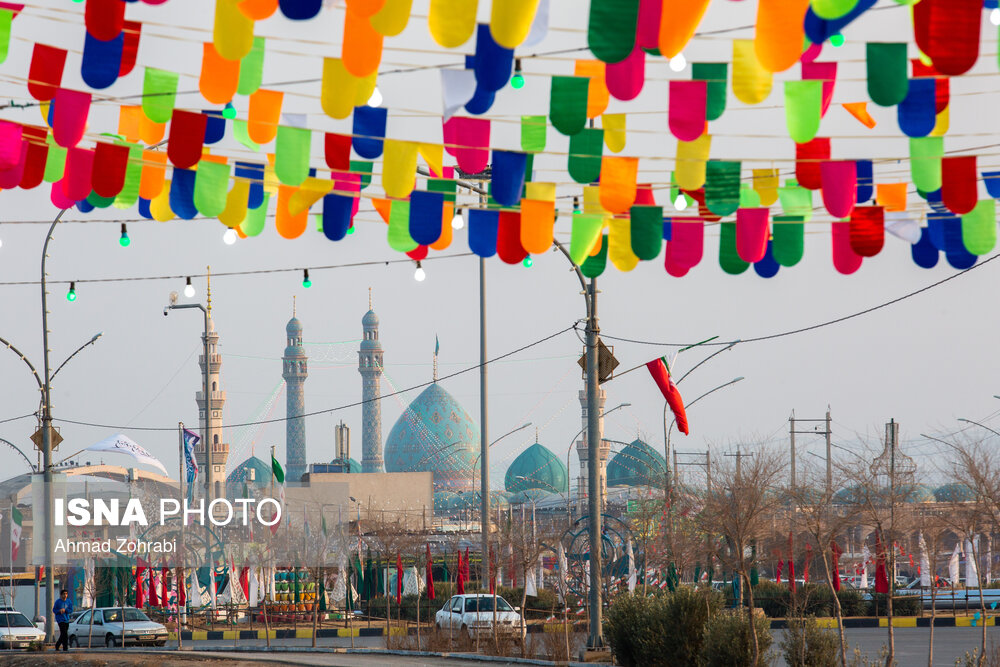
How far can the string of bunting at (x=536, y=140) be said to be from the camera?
6.06m

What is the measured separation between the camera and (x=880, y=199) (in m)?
10.1

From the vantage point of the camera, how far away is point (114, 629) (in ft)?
102

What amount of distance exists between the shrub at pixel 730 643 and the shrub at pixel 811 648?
307mm

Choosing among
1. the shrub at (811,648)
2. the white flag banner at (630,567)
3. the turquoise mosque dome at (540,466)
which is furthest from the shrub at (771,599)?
the turquoise mosque dome at (540,466)

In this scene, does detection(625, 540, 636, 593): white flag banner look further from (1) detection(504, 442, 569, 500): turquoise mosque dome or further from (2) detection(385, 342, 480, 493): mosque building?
(2) detection(385, 342, 480, 493): mosque building

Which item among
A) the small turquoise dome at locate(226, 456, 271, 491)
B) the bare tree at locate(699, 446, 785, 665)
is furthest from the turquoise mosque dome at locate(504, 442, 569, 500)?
the bare tree at locate(699, 446, 785, 665)

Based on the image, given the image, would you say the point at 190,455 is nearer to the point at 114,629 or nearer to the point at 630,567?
the point at 114,629

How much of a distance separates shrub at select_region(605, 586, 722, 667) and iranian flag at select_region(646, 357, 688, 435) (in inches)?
224

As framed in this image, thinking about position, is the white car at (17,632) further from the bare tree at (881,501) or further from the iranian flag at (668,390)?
the bare tree at (881,501)

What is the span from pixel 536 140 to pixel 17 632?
85.6 ft

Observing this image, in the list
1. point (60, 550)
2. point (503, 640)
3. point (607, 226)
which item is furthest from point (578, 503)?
point (607, 226)

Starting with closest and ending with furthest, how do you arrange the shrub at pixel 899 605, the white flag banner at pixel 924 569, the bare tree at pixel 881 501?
1. the bare tree at pixel 881 501
2. the shrub at pixel 899 605
3. the white flag banner at pixel 924 569

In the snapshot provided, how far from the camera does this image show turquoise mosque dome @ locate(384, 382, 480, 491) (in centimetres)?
13525

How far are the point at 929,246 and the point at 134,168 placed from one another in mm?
6071
